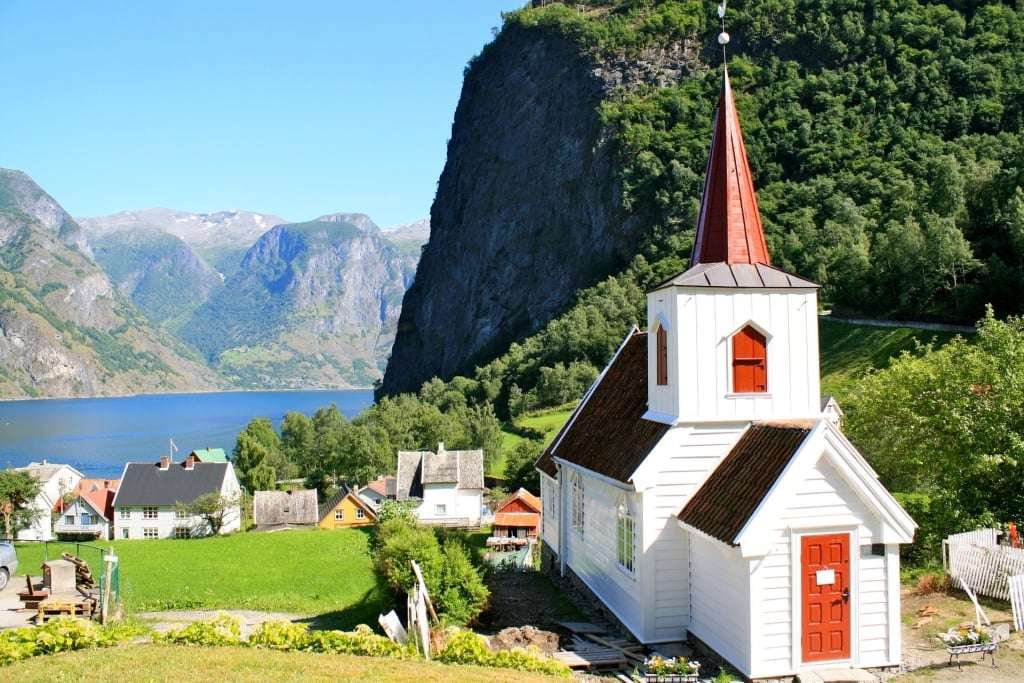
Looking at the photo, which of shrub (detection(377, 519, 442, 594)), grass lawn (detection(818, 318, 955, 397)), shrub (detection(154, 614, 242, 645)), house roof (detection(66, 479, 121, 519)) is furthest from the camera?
house roof (detection(66, 479, 121, 519))

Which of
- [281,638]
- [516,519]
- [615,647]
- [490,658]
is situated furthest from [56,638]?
[516,519]

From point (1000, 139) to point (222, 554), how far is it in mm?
82714

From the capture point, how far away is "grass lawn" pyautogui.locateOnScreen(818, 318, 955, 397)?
51688mm

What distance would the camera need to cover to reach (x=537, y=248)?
124 meters

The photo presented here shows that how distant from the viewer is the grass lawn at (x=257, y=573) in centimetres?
2312

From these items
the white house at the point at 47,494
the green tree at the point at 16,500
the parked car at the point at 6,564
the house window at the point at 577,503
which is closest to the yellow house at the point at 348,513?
the green tree at the point at 16,500

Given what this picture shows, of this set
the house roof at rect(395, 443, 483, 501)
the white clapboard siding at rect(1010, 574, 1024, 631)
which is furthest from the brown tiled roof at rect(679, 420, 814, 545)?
the house roof at rect(395, 443, 483, 501)

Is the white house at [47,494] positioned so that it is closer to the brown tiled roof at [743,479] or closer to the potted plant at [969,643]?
the brown tiled roof at [743,479]

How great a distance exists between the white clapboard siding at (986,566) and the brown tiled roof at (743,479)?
558cm

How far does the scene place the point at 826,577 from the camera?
1377 centimetres

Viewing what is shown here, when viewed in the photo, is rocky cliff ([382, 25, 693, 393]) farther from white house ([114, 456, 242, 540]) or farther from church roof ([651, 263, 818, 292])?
church roof ([651, 263, 818, 292])

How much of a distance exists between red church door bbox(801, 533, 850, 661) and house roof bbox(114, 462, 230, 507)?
56745 millimetres

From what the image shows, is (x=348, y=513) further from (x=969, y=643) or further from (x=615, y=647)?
(x=969, y=643)

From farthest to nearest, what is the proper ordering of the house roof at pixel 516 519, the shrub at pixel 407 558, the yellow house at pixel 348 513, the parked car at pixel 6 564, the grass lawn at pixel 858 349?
1. the yellow house at pixel 348 513
2. the grass lawn at pixel 858 349
3. the house roof at pixel 516 519
4. the parked car at pixel 6 564
5. the shrub at pixel 407 558
